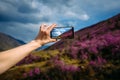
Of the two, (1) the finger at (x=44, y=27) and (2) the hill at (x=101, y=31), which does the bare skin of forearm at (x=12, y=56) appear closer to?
(1) the finger at (x=44, y=27)

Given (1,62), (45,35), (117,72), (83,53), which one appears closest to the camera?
(1,62)

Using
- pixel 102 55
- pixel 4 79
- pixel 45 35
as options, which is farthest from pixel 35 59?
pixel 45 35

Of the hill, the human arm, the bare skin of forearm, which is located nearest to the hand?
the human arm

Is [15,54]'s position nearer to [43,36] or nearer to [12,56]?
[12,56]

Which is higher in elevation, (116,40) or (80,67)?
(116,40)

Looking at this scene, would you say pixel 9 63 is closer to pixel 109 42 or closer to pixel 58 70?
pixel 58 70

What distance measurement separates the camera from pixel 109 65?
17422 mm

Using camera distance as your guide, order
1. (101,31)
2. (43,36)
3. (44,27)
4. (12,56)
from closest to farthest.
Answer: (12,56), (43,36), (44,27), (101,31)

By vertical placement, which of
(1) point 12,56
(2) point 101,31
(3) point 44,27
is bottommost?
(1) point 12,56

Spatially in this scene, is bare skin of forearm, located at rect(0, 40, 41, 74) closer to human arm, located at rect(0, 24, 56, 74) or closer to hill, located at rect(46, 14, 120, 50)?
human arm, located at rect(0, 24, 56, 74)

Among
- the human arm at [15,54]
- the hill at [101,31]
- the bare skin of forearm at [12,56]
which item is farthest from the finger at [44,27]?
the hill at [101,31]

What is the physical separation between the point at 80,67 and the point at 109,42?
227 inches

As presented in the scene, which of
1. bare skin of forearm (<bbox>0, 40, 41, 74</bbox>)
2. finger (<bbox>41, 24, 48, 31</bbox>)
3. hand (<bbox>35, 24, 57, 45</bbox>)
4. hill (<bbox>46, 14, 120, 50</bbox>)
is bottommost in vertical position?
bare skin of forearm (<bbox>0, 40, 41, 74</bbox>)

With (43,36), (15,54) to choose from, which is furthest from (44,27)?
(15,54)
